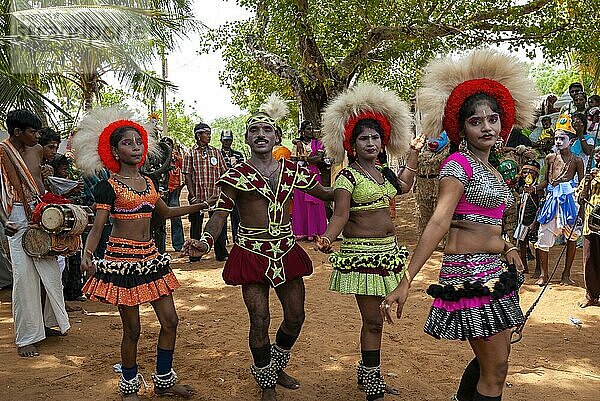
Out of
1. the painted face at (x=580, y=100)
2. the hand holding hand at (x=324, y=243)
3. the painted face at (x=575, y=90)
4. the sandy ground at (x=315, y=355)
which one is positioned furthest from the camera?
the painted face at (x=575, y=90)

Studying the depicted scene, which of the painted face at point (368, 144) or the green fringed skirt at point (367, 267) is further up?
the painted face at point (368, 144)

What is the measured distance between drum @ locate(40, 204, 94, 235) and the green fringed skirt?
244 cm

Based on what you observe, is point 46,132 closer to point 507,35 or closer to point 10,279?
point 10,279

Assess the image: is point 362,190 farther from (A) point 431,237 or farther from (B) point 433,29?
(B) point 433,29

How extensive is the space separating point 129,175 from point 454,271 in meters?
2.30

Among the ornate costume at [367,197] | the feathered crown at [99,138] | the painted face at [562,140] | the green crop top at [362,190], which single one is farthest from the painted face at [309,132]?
the green crop top at [362,190]

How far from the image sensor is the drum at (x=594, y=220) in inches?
224

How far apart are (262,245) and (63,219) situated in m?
2.07

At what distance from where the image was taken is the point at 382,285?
12.5 ft

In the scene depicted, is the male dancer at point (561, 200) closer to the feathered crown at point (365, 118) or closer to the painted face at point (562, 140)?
the painted face at point (562, 140)

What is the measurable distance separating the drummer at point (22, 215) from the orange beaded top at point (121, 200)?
5.01 feet

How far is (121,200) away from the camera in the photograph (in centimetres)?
398

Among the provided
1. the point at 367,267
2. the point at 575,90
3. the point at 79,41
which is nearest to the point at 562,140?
the point at 575,90

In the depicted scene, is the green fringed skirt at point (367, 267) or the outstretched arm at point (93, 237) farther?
the outstretched arm at point (93, 237)
